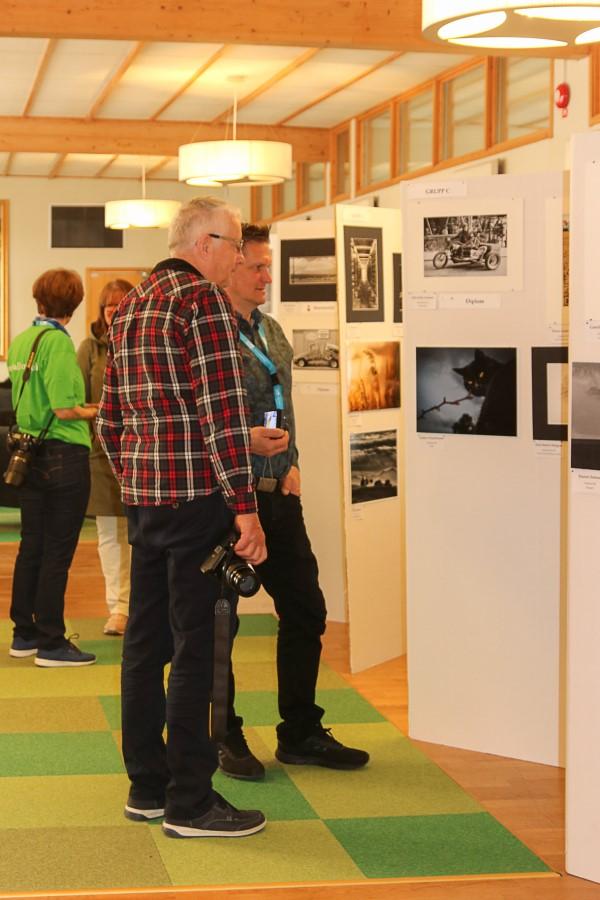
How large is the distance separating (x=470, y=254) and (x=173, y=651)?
1.69m

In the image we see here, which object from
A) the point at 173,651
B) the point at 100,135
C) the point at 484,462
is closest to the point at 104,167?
the point at 100,135

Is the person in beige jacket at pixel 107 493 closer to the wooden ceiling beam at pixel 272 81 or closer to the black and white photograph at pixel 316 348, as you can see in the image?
the black and white photograph at pixel 316 348

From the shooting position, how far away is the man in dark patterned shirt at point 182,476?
347 cm

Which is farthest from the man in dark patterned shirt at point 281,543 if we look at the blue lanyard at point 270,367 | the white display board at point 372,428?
the white display board at point 372,428

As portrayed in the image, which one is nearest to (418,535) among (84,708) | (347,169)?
(84,708)

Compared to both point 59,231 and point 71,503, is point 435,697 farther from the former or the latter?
point 59,231

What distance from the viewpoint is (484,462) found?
4594 mm

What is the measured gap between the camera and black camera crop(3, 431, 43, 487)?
5.55 metres

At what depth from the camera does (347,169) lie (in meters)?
14.3

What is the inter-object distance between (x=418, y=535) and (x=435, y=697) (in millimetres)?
573

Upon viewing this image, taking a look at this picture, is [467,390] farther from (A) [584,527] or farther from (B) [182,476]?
(B) [182,476]

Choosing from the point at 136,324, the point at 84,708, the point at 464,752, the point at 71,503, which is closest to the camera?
the point at 136,324

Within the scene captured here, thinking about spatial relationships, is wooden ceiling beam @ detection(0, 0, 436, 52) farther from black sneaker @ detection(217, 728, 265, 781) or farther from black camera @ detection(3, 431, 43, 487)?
black sneaker @ detection(217, 728, 265, 781)

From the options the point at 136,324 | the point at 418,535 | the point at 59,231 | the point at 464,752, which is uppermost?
the point at 59,231
